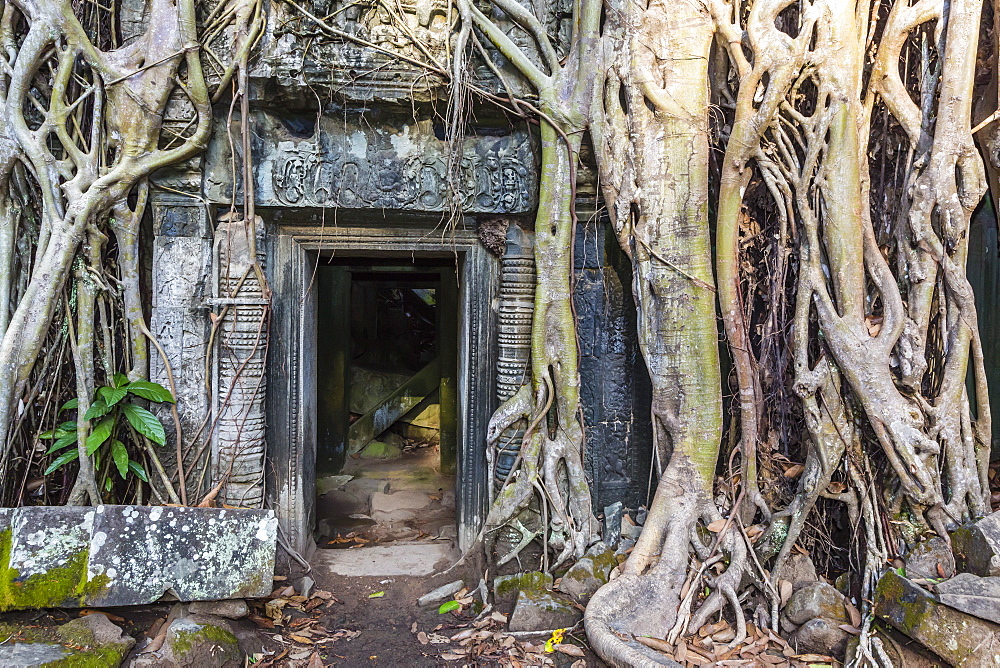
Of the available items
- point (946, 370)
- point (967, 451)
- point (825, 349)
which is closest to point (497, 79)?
point (825, 349)

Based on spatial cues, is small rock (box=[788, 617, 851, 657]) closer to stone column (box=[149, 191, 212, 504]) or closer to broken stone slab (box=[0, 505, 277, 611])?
broken stone slab (box=[0, 505, 277, 611])

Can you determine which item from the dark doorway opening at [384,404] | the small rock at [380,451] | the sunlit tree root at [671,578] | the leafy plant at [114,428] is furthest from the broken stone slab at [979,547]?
the small rock at [380,451]

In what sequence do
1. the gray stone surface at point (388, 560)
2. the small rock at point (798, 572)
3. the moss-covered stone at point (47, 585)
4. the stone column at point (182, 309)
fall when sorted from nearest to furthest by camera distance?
the moss-covered stone at point (47, 585), the small rock at point (798, 572), the stone column at point (182, 309), the gray stone surface at point (388, 560)

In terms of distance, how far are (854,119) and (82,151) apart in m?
3.46

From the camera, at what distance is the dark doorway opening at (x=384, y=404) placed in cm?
464

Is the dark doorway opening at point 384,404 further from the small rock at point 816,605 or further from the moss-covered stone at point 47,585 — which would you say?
the small rock at point 816,605

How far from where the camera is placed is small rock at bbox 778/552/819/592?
8.85 feet

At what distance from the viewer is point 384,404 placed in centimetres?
698

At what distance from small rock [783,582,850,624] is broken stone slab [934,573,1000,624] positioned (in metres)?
0.37

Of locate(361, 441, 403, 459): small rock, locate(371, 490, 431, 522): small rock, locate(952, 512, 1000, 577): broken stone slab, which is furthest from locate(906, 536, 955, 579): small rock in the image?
locate(361, 441, 403, 459): small rock

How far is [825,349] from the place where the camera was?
2734mm

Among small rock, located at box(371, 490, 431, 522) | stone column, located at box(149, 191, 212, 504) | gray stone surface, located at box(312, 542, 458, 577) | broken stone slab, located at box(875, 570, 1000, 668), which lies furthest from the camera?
small rock, located at box(371, 490, 431, 522)

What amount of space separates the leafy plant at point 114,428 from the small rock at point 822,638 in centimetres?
288

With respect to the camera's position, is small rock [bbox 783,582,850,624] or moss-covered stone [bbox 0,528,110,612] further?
small rock [bbox 783,582,850,624]
